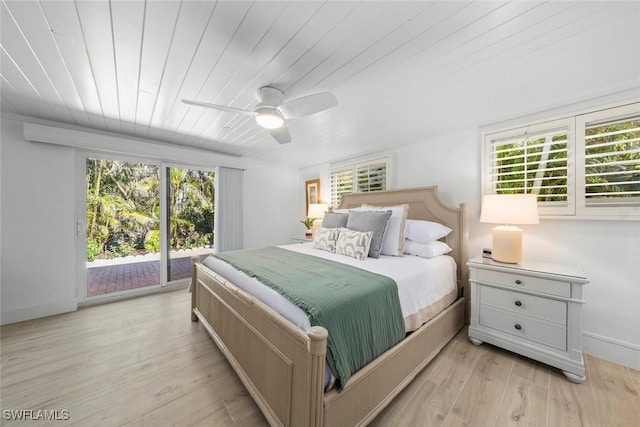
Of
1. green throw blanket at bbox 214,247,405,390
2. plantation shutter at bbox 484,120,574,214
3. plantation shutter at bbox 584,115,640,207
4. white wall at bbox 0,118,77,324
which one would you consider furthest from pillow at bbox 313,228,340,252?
white wall at bbox 0,118,77,324

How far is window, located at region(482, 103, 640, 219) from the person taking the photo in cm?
179

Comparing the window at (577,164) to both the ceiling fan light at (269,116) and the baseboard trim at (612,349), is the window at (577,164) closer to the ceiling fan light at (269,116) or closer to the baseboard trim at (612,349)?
the baseboard trim at (612,349)

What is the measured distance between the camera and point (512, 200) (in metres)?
1.96

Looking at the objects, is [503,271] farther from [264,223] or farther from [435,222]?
[264,223]

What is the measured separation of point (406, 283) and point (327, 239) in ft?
3.69

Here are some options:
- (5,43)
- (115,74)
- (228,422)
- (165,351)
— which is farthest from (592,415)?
(5,43)

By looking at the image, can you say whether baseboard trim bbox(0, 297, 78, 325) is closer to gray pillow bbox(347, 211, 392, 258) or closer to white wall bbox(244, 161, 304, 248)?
white wall bbox(244, 161, 304, 248)

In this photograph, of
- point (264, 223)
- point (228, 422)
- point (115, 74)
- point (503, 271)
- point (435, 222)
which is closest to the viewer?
point (228, 422)

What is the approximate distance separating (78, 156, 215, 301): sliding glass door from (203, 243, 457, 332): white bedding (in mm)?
1743

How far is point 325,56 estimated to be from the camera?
1.47m

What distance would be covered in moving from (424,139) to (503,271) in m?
1.81

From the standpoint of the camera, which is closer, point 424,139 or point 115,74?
point 115,74

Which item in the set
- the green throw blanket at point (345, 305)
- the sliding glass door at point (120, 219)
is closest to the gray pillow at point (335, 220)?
the green throw blanket at point (345, 305)

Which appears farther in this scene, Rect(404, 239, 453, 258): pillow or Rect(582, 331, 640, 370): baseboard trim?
Rect(404, 239, 453, 258): pillow
